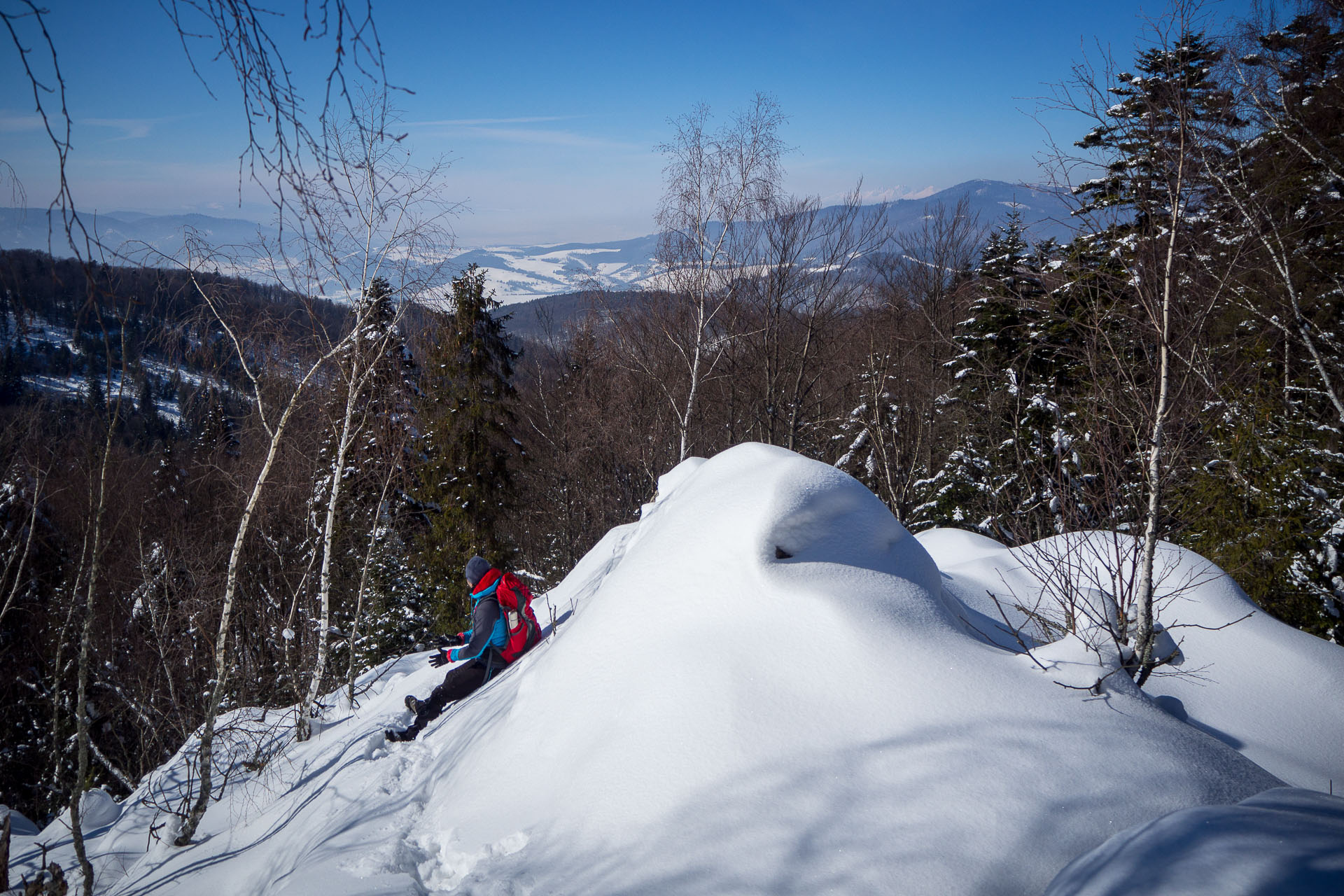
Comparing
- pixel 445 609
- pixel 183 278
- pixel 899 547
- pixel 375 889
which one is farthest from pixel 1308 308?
pixel 445 609

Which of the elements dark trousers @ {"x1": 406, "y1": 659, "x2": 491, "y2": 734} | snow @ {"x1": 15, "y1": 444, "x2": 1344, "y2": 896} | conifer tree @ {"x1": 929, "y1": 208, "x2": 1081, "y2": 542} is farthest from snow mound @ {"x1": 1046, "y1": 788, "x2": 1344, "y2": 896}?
conifer tree @ {"x1": 929, "y1": 208, "x2": 1081, "y2": 542}

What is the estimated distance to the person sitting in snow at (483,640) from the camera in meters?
5.85

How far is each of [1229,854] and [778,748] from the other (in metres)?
1.64

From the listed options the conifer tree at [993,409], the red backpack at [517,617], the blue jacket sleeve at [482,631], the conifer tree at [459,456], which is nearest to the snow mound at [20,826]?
the blue jacket sleeve at [482,631]

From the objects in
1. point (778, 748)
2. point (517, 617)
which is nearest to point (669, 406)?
point (517, 617)

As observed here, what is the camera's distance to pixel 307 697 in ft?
24.5

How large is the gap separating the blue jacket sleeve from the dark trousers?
0.33 ft

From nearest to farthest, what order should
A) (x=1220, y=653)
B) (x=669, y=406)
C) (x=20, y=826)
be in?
(x=1220, y=653), (x=20, y=826), (x=669, y=406)

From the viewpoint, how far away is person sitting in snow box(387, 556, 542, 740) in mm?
5852

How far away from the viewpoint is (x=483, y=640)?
240 inches

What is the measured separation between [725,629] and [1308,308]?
10.3m

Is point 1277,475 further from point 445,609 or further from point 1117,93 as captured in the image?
point 445,609

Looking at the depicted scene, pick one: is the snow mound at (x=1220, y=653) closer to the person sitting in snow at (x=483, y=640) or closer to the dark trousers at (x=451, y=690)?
the person sitting in snow at (x=483, y=640)

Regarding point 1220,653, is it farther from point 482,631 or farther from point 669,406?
point 669,406
